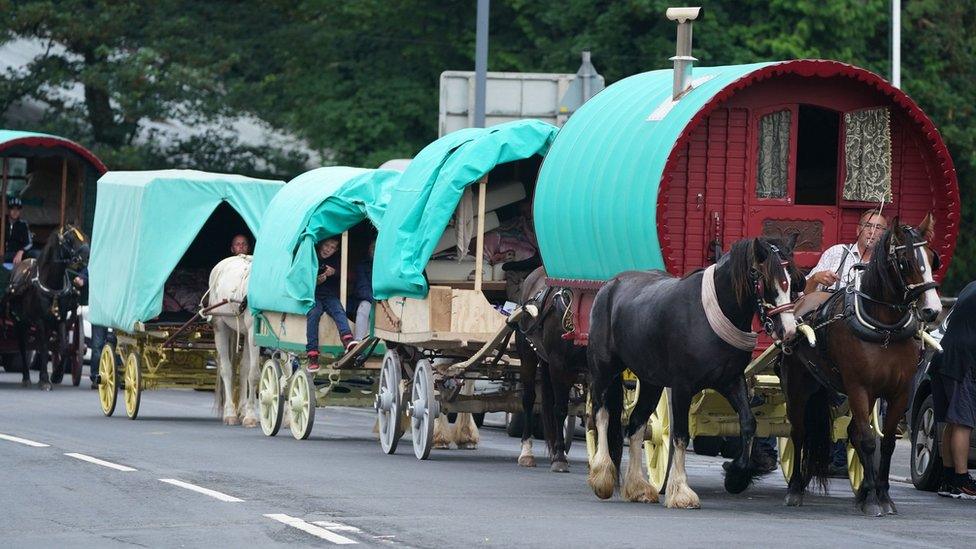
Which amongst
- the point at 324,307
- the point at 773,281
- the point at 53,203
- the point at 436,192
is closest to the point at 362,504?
the point at 773,281

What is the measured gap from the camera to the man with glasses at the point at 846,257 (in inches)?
545

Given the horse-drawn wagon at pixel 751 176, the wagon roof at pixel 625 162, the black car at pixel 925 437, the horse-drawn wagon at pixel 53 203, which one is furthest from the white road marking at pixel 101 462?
the horse-drawn wagon at pixel 53 203

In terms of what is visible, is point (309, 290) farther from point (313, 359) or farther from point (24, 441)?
point (24, 441)

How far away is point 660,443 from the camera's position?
14.8 metres

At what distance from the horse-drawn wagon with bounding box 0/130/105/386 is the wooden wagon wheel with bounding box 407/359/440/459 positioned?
39.2ft

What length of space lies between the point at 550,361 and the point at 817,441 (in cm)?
328

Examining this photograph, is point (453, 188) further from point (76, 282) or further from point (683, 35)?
point (76, 282)

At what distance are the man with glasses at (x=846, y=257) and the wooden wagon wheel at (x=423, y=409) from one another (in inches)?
167

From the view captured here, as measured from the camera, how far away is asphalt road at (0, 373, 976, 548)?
37.4ft

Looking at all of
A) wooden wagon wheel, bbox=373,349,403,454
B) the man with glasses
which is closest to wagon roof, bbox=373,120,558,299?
wooden wagon wheel, bbox=373,349,403,454

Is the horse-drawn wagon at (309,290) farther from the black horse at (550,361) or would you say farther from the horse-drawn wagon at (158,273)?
the black horse at (550,361)

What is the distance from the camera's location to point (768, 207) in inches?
588

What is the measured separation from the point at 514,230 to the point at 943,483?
5.18 metres

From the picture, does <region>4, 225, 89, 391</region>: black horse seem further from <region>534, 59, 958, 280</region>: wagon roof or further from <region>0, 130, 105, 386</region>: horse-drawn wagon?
<region>534, 59, 958, 280</region>: wagon roof
